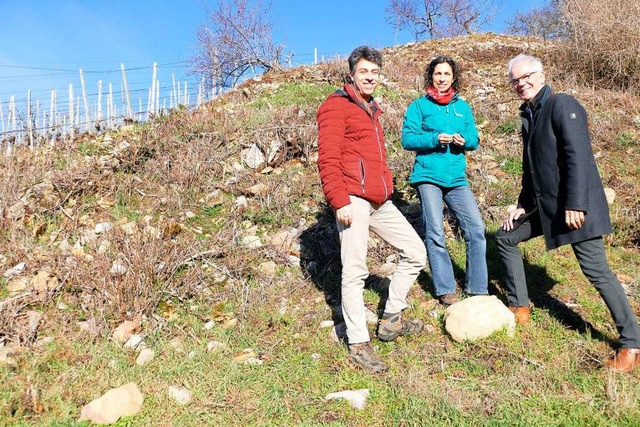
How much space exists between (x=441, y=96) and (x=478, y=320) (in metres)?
1.80

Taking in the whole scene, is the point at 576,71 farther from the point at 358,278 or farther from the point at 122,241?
the point at 122,241

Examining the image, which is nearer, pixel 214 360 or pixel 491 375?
pixel 491 375

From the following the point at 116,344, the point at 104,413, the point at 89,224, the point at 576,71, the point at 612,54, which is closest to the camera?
the point at 104,413

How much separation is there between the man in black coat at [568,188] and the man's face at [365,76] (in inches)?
39.0

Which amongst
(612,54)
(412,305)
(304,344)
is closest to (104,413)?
(304,344)

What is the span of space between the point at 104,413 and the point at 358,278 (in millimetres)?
1721

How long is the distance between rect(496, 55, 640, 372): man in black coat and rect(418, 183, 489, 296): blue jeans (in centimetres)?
42

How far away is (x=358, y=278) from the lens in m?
3.02

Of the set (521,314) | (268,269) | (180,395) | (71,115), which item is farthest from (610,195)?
(71,115)

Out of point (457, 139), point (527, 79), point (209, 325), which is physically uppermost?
point (527, 79)

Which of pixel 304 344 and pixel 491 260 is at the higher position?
pixel 491 260

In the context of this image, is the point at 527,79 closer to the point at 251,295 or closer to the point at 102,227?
the point at 251,295

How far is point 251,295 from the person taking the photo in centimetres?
396

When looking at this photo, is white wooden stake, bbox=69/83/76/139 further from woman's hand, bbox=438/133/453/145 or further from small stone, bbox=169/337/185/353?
woman's hand, bbox=438/133/453/145
